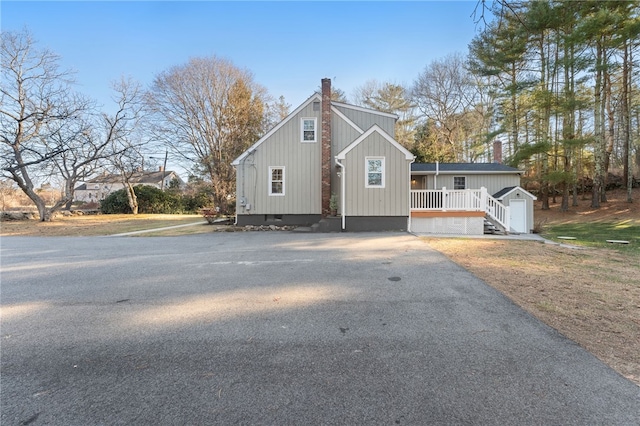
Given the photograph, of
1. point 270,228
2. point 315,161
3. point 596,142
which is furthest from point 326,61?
point 596,142

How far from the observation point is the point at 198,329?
10.6ft

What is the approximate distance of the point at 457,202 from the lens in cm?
Result: 1239

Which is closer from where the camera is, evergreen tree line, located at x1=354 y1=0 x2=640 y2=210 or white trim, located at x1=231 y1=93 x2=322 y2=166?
white trim, located at x1=231 y1=93 x2=322 y2=166

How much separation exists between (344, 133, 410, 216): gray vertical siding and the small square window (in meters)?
3.24

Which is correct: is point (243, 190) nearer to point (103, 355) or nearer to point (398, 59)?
point (398, 59)

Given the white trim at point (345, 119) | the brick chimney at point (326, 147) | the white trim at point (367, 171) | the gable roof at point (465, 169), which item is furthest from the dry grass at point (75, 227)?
the gable roof at point (465, 169)

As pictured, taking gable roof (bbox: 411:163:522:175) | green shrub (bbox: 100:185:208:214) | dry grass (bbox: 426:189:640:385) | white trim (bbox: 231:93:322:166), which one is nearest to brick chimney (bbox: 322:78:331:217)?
white trim (bbox: 231:93:322:166)

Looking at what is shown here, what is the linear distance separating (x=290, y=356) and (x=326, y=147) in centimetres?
1194

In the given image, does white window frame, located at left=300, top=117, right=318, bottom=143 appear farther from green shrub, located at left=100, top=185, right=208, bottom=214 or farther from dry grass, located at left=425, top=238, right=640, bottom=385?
green shrub, located at left=100, top=185, right=208, bottom=214

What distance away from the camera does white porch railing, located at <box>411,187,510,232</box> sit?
482 inches

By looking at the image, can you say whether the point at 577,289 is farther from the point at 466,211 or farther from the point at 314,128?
the point at 314,128

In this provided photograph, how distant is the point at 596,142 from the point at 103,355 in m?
26.4

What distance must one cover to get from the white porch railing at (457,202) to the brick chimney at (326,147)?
12.2 feet

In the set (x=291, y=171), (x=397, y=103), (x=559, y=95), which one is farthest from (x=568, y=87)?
(x=291, y=171)
